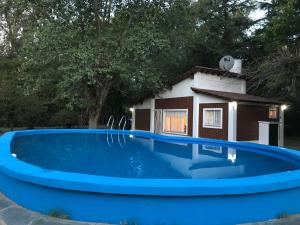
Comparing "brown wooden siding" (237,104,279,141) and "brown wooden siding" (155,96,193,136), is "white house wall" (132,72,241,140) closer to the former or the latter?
"brown wooden siding" (155,96,193,136)

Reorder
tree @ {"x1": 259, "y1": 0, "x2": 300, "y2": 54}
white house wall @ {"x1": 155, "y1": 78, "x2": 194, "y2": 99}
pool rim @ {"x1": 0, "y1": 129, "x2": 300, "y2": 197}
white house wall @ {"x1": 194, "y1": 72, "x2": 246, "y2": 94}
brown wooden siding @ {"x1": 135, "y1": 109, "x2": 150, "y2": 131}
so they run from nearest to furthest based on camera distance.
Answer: pool rim @ {"x1": 0, "y1": 129, "x2": 300, "y2": 197} → tree @ {"x1": 259, "y1": 0, "x2": 300, "y2": 54} → white house wall @ {"x1": 194, "y1": 72, "x2": 246, "y2": 94} → white house wall @ {"x1": 155, "y1": 78, "x2": 194, "y2": 99} → brown wooden siding @ {"x1": 135, "y1": 109, "x2": 150, "y2": 131}

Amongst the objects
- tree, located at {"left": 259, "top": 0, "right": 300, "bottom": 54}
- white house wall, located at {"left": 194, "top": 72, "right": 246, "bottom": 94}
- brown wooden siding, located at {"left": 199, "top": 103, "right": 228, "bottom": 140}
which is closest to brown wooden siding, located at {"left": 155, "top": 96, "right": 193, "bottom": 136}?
brown wooden siding, located at {"left": 199, "top": 103, "right": 228, "bottom": 140}

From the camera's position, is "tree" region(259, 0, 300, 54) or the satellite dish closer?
"tree" region(259, 0, 300, 54)

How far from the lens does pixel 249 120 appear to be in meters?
17.7

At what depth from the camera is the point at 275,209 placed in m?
4.57

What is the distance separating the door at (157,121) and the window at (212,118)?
14.6ft

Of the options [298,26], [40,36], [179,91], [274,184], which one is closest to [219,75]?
[179,91]

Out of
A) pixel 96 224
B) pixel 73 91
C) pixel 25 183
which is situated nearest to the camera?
pixel 96 224

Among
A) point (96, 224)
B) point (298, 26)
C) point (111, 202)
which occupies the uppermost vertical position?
point (298, 26)

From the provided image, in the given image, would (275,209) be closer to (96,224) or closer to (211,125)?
(96,224)

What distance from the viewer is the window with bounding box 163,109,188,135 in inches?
800

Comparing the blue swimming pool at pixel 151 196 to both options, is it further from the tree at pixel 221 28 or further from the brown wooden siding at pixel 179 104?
the tree at pixel 221 28

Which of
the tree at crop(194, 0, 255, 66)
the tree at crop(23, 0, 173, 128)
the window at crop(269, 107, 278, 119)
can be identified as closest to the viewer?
the tree at crop(23, 0, 173, 128)

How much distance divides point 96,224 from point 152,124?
61.0ft
